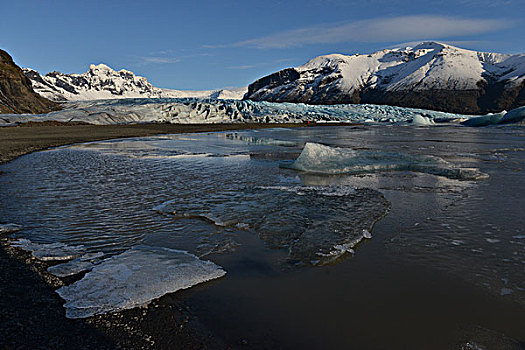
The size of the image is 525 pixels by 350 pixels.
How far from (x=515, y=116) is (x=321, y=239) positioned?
29.4 metres

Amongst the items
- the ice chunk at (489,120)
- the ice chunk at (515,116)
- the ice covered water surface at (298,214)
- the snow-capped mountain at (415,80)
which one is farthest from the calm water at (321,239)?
the snow-capped mountain at (415,80)

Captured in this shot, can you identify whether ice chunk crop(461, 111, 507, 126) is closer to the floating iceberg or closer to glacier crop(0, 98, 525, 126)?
glacier crop(0, 98, 525, 126)

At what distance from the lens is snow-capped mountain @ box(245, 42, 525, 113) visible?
7869 centimetres

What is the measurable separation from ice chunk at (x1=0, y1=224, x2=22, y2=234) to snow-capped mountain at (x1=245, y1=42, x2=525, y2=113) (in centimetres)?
8771

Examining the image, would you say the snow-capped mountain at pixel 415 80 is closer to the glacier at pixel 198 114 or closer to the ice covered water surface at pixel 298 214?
the glacier at pixel 198 114

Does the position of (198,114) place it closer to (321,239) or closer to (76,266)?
(321,239)

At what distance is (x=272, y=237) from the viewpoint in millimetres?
2617

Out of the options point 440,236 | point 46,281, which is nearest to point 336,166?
point 440,236

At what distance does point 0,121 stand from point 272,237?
23803 millimetres

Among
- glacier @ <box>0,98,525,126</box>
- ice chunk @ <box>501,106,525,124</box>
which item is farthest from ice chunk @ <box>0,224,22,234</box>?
ice chunk @ <box>501,106,525,124</box>

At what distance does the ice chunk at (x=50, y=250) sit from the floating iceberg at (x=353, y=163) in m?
3.90

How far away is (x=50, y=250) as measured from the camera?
2.31m

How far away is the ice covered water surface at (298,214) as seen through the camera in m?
2.44

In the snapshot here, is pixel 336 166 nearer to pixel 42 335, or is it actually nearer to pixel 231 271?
pixel 231 271
